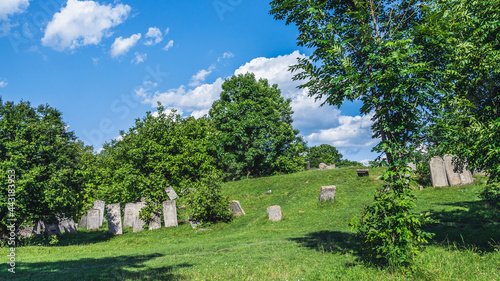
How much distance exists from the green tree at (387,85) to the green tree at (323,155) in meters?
75.7

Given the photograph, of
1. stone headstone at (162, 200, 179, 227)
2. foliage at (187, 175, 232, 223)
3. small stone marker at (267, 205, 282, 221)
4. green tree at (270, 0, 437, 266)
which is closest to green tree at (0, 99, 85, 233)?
stone headstone at (162, 200, 179, 227)

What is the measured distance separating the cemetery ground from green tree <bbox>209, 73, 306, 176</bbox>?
18.9m

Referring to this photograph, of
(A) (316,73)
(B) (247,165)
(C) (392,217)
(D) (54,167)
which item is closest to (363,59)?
(A) (316,73)

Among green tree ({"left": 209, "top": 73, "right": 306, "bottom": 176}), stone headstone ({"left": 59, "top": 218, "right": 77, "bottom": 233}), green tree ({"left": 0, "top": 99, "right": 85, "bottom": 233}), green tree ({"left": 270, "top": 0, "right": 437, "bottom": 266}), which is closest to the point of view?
green tree ({"left": 270, "top": 0, "right": 437, "bottom": 266})

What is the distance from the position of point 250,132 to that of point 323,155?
159 feet

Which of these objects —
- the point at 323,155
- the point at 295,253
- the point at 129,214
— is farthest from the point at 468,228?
the point at 323,155

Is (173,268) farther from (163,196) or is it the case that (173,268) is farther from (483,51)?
(163,196)

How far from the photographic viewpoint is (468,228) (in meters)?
11.1

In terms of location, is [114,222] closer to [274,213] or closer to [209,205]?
[209,205]

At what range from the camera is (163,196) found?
25.7 m

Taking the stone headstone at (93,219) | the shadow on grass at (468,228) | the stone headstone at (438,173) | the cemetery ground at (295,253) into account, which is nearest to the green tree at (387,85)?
the cemetery ground at (295,253)

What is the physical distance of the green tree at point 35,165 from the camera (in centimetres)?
1597

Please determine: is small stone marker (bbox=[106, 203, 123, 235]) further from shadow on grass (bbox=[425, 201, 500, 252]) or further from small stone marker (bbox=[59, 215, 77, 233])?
shadow on grass (bbox=[425, 201, 500, 252])

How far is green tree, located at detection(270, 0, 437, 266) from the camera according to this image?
7.21 meters
